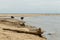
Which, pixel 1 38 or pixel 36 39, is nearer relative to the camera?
pixel 1 38

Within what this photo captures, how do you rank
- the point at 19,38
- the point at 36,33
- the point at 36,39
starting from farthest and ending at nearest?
the point at 36,33
the point at 36,39
the point at 19,38

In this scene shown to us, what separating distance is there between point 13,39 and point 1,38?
82 cm

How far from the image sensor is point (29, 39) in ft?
45.6

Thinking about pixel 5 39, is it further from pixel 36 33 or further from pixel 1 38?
pixel 36 33

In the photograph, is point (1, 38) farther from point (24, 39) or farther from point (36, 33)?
point (36, 33)

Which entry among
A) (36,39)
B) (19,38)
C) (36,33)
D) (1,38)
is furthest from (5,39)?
(36,33)

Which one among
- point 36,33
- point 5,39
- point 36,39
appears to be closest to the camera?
point 5,39

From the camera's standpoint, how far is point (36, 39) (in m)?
14.7

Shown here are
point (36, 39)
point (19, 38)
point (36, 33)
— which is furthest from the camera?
point (36, 33)

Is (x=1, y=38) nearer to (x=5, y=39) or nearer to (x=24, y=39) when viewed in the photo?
(x=5, y=39)

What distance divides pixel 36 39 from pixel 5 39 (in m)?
3.04

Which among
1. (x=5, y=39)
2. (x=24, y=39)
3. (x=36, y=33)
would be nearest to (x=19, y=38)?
(x=24, y=39)

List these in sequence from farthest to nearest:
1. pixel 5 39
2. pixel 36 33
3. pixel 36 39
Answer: pixel 36 33
pixel 36 39
pixel 5 39

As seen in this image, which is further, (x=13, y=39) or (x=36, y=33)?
(x=36, y=33)
